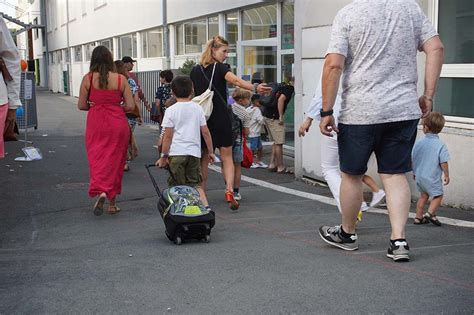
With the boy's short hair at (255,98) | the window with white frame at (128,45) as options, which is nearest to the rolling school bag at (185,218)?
the boy's short hair at (255,98)

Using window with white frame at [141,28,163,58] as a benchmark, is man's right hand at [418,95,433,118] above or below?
below

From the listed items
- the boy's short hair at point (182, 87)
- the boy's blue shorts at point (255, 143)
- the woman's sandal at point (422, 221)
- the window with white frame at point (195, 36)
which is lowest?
the woman's sandal at point (422, 221)

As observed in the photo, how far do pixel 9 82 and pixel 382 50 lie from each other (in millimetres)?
2631

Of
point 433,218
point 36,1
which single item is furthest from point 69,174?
point 36,1

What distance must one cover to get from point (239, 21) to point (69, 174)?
6941 millimetres

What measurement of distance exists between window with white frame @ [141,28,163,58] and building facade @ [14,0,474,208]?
3 cm

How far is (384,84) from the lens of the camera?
459 cm

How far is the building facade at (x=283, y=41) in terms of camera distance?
23.2 ft

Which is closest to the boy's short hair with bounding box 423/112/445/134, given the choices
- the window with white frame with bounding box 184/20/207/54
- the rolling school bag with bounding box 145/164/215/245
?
the rolling school bag with bounding box 145/164/215/245

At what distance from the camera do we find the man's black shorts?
4645 millimetres

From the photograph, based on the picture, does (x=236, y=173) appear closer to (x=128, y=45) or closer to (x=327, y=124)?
(x=327, y=124)

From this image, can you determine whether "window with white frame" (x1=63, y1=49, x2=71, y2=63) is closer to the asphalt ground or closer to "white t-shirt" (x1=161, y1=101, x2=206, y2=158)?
the asphalt ground

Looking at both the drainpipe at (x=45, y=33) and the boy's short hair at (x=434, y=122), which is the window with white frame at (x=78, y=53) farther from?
the boy's short hair at (x=434, y=122)

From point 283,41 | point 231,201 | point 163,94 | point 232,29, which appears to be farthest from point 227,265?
point 232,29
